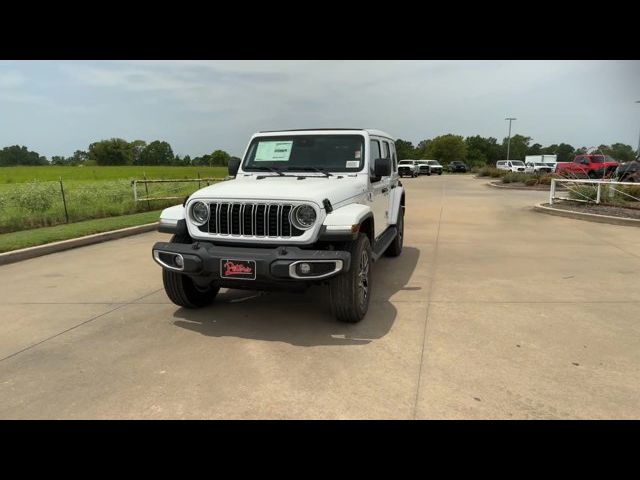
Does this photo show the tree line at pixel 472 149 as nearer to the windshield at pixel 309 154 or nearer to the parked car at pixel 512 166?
the parked car at pixel 512 166

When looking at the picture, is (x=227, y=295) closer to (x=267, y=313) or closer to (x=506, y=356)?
(x=267, y=313)

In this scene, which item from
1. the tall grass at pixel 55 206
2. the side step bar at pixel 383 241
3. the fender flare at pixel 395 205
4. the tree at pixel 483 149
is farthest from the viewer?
the tree at pixel 483 149

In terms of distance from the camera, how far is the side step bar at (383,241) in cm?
532

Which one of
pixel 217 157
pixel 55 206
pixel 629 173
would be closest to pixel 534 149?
pixel 217 157

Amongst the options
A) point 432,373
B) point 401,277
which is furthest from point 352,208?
point 401,277

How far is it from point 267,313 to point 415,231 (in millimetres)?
6347

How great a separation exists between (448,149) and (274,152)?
9764 cm

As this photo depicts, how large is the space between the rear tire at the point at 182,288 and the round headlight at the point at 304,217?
3.89 ft

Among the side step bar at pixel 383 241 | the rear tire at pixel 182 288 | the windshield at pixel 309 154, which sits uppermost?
the windshield at pixel 309 154

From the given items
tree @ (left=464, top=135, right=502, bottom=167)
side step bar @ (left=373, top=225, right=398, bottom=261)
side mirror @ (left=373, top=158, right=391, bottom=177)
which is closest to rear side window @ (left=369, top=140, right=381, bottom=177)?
side mirror @ (left=373, top=158, right=391, bottom=177)

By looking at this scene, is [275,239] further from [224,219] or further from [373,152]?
[373,152]

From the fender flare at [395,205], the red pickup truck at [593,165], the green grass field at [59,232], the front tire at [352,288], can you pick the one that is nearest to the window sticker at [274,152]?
the front tire at [352,288]

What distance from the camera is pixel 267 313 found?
16.0 ft

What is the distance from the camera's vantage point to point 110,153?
101m
